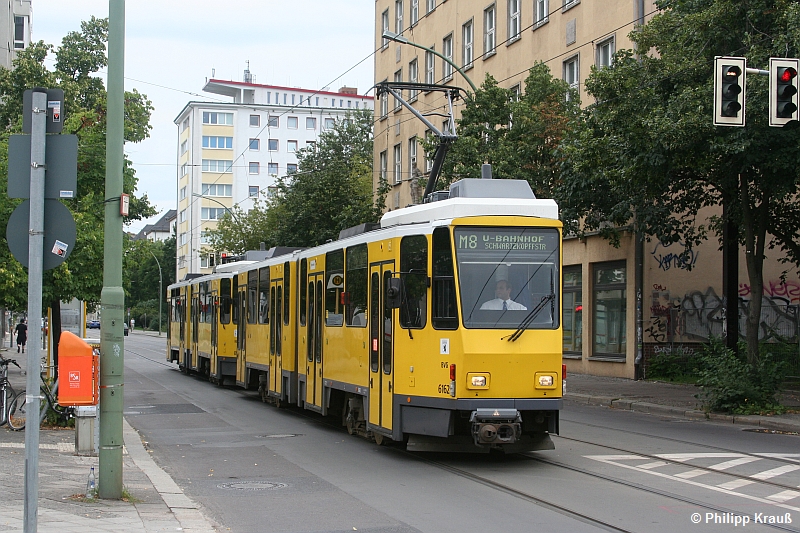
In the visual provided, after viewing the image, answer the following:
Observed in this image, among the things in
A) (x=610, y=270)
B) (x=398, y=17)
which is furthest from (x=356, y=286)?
(x=398, y=17)

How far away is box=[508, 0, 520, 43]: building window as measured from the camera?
117 ft

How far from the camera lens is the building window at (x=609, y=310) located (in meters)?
29.1

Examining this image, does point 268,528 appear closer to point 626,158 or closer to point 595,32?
point 626,158

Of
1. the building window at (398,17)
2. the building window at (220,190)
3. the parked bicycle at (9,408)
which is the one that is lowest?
the parked bicycle at (9,408)

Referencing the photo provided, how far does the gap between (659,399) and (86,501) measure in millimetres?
15170

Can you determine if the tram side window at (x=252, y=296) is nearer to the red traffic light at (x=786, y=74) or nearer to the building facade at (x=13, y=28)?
the red traffic light at (x=786, y=74)

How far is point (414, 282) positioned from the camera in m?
12.0

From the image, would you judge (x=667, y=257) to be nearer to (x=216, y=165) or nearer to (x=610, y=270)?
(x=610, y=270)

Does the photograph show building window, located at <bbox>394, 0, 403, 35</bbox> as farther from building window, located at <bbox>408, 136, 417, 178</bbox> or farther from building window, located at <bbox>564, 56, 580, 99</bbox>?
building window, located at <bbox>564, 56, 580, 99</bbox>

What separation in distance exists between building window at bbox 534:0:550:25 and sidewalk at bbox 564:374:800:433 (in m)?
12.6

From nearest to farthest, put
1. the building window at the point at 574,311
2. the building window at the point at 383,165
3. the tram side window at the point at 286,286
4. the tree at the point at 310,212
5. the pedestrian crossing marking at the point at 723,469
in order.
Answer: the pedestrian crossing marking at the point at 723,469 < the tram side window at the point at 286,286 < the building window at the point at 574,311 < the tree at the point at 310,212 < the building window at the point at 383,165

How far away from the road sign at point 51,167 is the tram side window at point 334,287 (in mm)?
8421

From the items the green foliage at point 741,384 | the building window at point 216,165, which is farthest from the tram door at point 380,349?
the building window at point 216,165

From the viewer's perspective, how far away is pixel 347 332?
47.3ft
